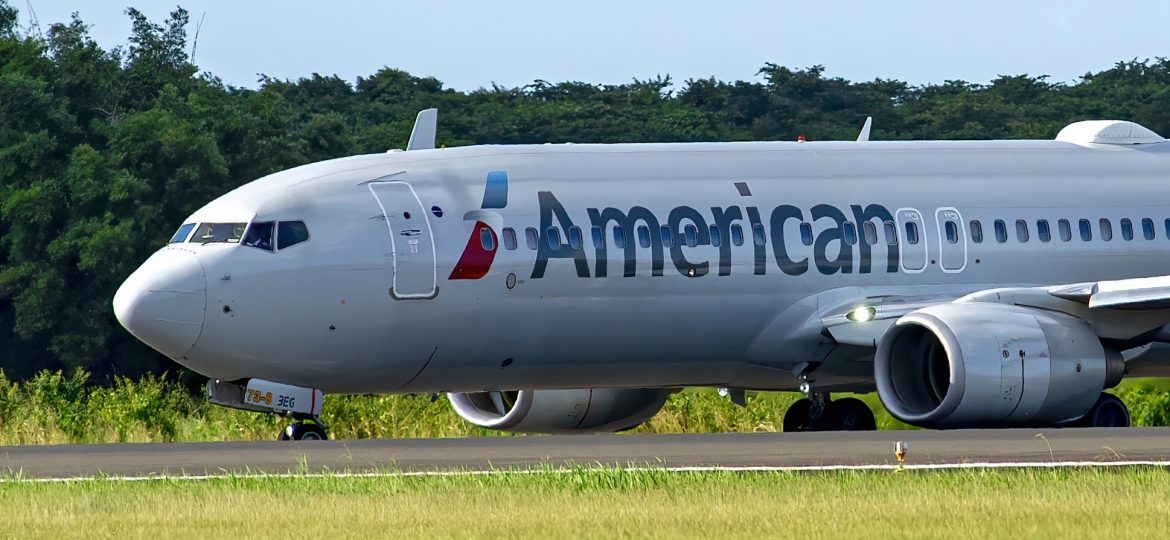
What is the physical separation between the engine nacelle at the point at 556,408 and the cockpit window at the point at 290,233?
5713 mm

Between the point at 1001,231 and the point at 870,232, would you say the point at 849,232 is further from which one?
the point at 1001,231

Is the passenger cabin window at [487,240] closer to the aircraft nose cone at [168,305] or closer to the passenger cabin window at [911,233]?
the aircraft nose cone at [168,305]

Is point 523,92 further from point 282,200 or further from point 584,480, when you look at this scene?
point 584,480

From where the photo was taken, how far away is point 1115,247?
2981 cm

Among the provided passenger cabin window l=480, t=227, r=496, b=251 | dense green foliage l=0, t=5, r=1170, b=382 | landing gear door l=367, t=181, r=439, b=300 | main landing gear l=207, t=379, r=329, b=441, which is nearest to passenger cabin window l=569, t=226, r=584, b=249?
passenger cabin window l=480, t=227, r=496, b=251

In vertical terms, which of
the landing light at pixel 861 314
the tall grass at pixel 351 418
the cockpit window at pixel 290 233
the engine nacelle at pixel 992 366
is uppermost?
the cockpit window at pixel 290 233

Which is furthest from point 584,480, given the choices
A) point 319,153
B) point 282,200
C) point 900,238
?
point 319,153

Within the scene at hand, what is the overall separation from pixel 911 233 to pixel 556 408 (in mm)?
5080

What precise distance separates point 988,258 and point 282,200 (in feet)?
27.4

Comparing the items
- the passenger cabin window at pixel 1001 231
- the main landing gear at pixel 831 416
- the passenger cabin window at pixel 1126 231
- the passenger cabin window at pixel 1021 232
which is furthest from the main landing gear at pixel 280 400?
the passenger cabin window at pixel 1126 231

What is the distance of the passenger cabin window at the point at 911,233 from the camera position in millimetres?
28672

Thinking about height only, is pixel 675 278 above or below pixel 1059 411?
above

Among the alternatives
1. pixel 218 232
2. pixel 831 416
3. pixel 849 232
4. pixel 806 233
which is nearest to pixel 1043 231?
pixel 849 232

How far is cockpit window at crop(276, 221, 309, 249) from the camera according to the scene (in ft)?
83.2
